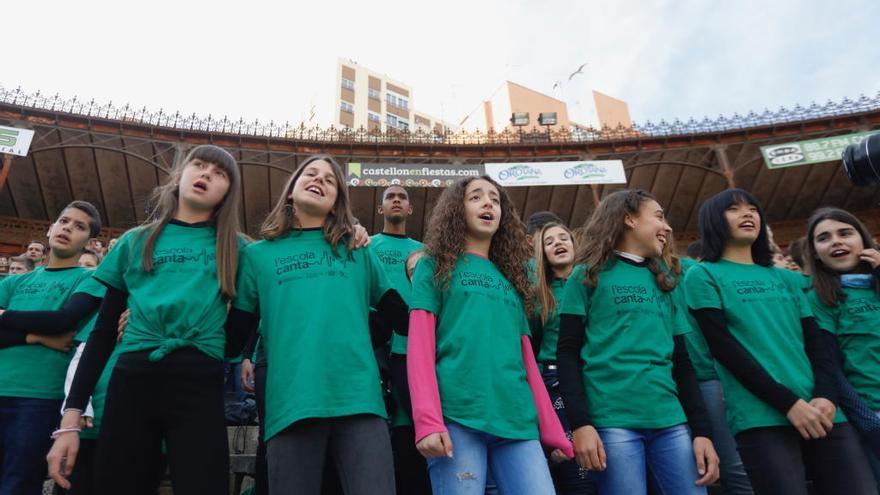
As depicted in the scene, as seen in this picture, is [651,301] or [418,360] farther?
[651,301]

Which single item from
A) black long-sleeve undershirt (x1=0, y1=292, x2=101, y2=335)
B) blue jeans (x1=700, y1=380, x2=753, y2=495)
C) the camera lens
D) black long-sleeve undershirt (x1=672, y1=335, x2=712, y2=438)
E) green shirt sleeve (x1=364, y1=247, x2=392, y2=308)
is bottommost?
blue jeans (x1=700, y1=380, x2=753, y2=495)

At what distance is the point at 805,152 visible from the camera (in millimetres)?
12703

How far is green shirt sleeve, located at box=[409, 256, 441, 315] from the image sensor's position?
190 cm

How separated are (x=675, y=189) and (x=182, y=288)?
1875cm

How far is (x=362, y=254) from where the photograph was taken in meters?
2.04

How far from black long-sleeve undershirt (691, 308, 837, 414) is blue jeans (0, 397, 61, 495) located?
3282mm

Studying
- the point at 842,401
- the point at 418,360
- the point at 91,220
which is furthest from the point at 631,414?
the point at 91,220

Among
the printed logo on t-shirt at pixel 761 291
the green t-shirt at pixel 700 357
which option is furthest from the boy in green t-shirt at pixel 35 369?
the green t-shirt at pixel 700 357

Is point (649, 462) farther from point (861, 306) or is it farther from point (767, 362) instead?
point (861, 306)

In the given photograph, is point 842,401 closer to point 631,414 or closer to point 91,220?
point 631,414

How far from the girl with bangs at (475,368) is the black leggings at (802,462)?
84 cm

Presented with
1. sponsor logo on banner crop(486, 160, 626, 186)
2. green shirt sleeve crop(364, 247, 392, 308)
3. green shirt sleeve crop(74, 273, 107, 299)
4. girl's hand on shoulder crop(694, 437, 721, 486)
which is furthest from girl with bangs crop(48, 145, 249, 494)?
sponsor logo on banner crop(486, 160, 626, 186)

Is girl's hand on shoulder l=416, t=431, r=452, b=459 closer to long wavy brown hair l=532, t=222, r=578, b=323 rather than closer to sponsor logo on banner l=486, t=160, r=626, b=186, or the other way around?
long wavy brown hair l=532, t=222, r=578, b=323

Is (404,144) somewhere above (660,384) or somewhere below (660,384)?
above
